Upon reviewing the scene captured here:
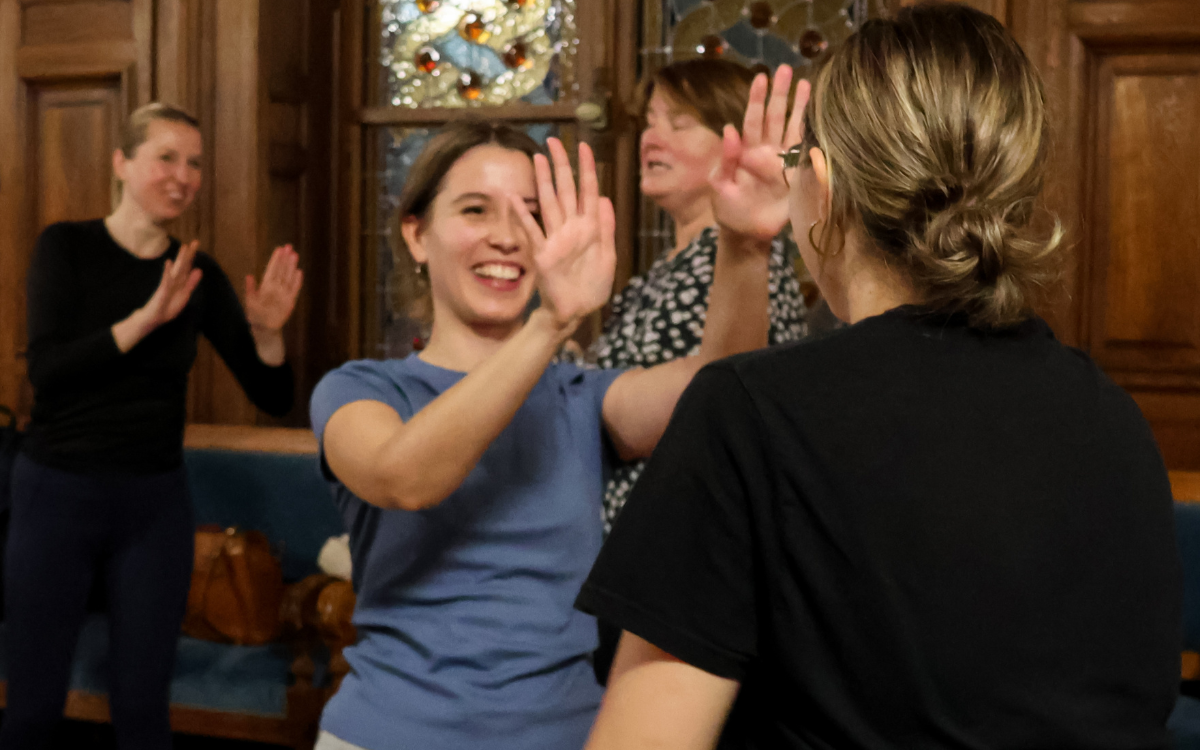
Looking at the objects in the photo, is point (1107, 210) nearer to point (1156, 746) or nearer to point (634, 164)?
point (634, 164)

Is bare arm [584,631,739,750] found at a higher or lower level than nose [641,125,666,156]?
lower

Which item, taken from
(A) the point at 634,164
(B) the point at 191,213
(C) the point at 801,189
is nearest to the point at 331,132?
(B) the point at 191,213

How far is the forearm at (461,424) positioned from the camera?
1.01 m

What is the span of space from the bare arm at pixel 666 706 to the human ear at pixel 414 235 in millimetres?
795

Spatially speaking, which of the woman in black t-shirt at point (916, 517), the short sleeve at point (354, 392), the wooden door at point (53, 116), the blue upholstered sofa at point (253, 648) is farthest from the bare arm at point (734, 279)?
the wooden door at point (53, 116)

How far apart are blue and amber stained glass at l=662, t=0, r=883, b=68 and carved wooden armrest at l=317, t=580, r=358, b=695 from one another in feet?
5.98

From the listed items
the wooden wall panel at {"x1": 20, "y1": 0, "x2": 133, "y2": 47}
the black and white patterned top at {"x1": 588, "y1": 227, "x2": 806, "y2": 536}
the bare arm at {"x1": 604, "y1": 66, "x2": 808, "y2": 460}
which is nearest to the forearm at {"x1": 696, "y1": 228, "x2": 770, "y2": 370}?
the bare arm at {"x1": 604, "y1": 66, "x2": 808, "y2": 460}

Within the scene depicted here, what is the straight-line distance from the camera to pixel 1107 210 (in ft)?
9.23

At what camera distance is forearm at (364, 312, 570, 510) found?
1.01 m

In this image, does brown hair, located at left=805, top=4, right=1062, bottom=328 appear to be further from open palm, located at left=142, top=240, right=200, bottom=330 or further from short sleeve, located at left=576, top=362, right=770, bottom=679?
open palm, located at left=142, top=240, right=200, bottom=330

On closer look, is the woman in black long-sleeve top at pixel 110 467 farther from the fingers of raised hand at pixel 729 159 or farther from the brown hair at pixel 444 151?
the fingers of raised hand at pixel 729 159

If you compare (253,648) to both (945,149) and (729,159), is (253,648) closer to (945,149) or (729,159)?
(729,159)

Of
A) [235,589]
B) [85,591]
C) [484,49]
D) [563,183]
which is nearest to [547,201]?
[563,183]

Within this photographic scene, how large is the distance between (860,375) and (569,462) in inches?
23.3
